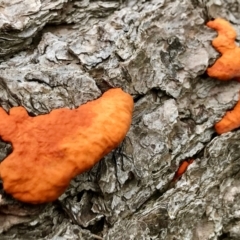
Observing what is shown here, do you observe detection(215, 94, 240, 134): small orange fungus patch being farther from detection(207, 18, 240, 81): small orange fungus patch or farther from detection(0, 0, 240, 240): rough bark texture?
detection(207, 18, 240, 81): small orange fungus patch

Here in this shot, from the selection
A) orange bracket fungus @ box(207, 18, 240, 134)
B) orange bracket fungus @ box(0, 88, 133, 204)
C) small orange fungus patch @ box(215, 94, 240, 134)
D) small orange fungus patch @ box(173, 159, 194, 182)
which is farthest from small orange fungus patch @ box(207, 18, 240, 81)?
orange bracket fungus @ box(0, 88, 133, 204)

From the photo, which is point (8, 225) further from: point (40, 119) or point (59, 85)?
point (59, 85)

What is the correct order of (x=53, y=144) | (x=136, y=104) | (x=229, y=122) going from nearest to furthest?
(x=53, y=144) < (x=136, y=104) < (x=229, y=122)

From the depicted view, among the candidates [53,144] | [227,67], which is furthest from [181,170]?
[53,144]

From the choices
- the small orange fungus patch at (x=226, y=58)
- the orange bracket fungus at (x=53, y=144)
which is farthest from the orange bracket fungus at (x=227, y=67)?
the orange bracket fungus at (x=53, y=144)

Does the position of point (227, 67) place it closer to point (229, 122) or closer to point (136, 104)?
point (229, 122)

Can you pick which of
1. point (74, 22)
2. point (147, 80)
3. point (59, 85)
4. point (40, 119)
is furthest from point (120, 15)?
point (40, 119)

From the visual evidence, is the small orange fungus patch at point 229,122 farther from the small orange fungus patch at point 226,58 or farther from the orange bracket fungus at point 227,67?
the small orange fungus patch at point 226,58
